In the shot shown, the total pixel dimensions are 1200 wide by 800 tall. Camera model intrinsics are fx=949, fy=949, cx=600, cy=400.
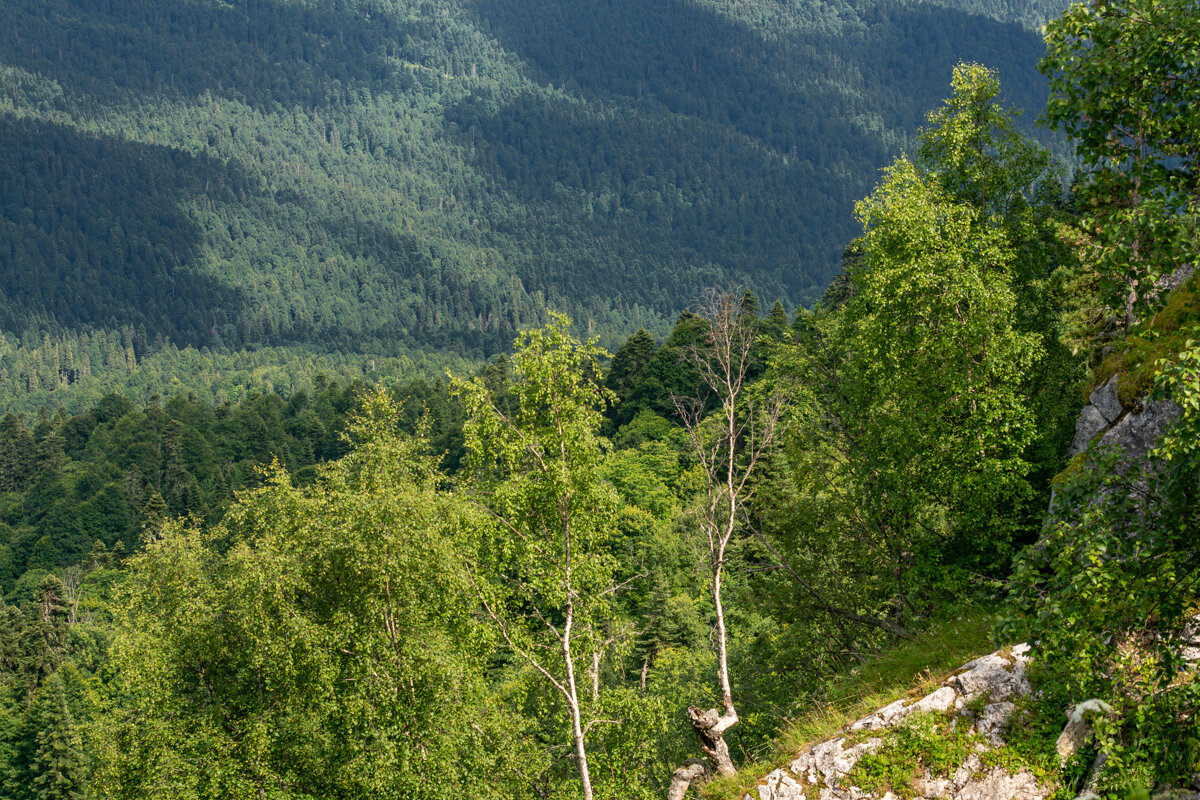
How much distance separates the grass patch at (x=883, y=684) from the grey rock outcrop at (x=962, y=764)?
0.56 meters

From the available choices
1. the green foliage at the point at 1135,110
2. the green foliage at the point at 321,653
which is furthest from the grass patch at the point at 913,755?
the green foliage at the point at 321,653

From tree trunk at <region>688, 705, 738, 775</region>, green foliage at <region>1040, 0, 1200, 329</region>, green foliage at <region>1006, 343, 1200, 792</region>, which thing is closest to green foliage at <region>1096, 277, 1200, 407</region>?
green foliage at <region>1040, 0, 1200, 329</region>

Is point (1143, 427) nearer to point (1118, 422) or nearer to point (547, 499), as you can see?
point (1118, 422)

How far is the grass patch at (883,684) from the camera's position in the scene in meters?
16.7

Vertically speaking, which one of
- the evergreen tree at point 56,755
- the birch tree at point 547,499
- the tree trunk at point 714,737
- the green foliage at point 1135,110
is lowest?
the evergreen tree at point 56,755

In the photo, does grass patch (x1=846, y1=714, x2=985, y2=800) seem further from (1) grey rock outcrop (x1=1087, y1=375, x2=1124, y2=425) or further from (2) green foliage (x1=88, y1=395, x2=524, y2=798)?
(2) green foliage (x1=88, y1=395, x2=524, y2=798)

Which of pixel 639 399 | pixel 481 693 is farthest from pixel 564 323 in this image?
pixel 639 399

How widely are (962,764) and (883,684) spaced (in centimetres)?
364

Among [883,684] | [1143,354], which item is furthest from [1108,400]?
[883,684]

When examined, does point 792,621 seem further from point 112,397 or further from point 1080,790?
point 112,397

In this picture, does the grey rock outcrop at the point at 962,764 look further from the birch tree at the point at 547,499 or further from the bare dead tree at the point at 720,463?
the birch tree at the point at 547,499

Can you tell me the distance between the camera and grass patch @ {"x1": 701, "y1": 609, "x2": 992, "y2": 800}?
16.7m

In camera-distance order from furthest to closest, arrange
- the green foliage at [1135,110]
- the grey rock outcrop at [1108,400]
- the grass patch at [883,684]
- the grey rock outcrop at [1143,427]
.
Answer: the grey rock outcrop at [1108,400], the grass patch at [883,684], the grey rock outcrop at [1143,427], the green foliage at [1135,110]

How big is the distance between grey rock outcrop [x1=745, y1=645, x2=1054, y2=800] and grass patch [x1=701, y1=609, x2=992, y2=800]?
21.9 inches
